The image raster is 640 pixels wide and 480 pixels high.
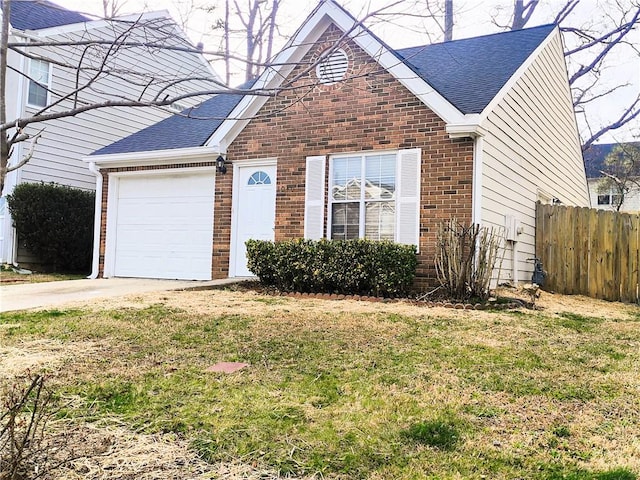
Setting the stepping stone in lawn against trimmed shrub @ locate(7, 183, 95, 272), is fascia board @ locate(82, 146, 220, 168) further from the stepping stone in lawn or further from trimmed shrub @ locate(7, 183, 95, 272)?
the stepping stone in lawn

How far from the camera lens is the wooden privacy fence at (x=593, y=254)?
9836mm

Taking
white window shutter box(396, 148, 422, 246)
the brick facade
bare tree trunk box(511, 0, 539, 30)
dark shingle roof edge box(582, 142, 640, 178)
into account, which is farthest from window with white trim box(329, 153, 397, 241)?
dark shingle roof edge box(582, 142, 640, 178)

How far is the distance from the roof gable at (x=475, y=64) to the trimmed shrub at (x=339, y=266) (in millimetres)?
2613

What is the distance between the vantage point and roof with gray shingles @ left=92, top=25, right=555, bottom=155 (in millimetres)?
9309

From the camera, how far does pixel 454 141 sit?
8.73 m

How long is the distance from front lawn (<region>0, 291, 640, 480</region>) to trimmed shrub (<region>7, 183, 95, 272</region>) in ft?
27.0

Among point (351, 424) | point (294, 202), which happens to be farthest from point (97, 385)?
point (294, 202)

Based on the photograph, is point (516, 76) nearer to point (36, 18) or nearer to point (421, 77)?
point (421, 77)

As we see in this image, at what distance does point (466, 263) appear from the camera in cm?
775

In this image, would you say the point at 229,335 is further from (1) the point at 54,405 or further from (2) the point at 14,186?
(2) the point at 14,186

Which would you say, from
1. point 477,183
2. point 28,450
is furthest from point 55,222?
point 28,450

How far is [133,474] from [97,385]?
137 cm

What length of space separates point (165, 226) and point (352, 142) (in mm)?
4650

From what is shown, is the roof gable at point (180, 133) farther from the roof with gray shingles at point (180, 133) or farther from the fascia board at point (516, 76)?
the fascia board at point (516, 76)
